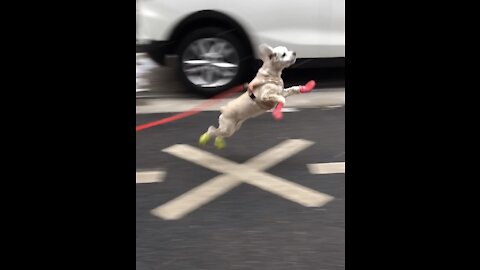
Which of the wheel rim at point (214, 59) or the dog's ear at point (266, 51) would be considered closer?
the dog's ear at point (266, 51)

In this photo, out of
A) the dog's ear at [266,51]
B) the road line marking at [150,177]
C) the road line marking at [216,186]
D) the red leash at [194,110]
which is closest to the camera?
the road line marking at [216,186]

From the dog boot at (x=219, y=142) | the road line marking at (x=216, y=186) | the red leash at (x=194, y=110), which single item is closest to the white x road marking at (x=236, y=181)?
the road line marking at (x=216, y=186)

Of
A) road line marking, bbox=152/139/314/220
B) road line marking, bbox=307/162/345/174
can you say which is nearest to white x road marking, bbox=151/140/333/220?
road line marking, bbox=152/139/314/220

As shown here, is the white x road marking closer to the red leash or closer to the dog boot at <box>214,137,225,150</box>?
the dog boot at <box>214,137,225,150</box>

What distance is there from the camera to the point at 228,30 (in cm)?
677

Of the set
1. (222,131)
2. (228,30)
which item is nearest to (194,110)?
(228,30)

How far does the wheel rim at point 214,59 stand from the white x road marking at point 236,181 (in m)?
1.26

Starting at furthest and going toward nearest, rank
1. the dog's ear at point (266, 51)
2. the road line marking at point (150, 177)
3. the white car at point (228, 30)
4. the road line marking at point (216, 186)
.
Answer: the white car at point (228, 30) → the road line marking at point (150, 177) → the dog's ear at point (266, 51) → the road line marking at point (216, 186)

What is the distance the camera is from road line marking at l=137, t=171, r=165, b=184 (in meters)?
5.00

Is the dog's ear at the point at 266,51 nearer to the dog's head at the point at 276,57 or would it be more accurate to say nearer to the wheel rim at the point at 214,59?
the dog's head at the point at 276,57

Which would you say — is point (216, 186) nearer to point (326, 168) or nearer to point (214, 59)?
point (326, 168)

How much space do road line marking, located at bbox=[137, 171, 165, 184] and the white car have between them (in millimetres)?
1828

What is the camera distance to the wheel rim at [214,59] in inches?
265
